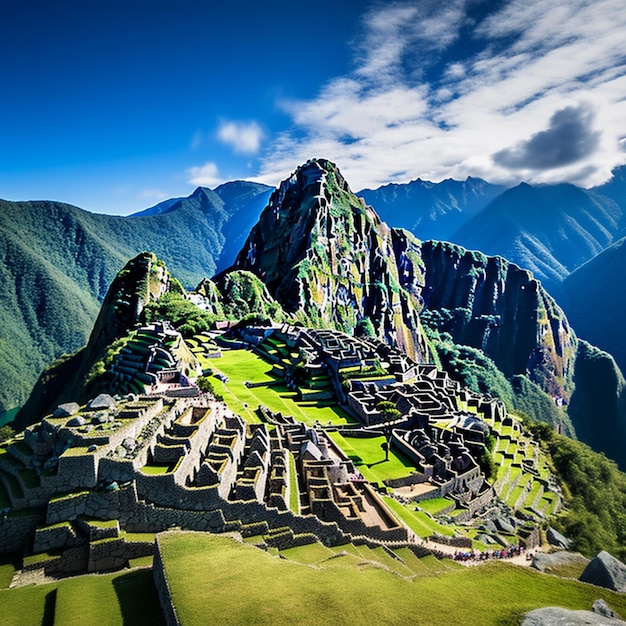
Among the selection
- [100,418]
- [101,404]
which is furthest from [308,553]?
[101,404]

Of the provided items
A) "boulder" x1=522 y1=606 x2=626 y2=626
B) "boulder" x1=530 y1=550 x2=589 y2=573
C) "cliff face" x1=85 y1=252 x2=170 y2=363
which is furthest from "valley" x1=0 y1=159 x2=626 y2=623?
"cliff face" x1=85 y1=252 x2=170 y2=363

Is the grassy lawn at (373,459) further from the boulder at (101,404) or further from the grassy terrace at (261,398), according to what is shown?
the boulder at (101,404)

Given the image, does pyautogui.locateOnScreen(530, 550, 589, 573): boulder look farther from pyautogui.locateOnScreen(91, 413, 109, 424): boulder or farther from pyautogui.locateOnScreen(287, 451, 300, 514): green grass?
pyautogui.locateOnScreen(91, 413, 109, 424): boulder

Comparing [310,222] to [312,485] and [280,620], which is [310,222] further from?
[280,620]

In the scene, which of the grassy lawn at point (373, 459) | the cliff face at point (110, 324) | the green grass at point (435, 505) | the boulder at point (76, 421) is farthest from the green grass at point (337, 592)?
the cliff face at point (110, 324)

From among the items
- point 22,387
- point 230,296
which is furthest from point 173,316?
point 22,387

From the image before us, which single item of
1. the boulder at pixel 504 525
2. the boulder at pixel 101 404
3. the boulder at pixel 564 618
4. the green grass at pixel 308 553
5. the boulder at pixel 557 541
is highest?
the boulder at pixel 101 404

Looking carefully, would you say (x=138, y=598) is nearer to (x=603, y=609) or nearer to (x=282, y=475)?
(x=282, y=475)
